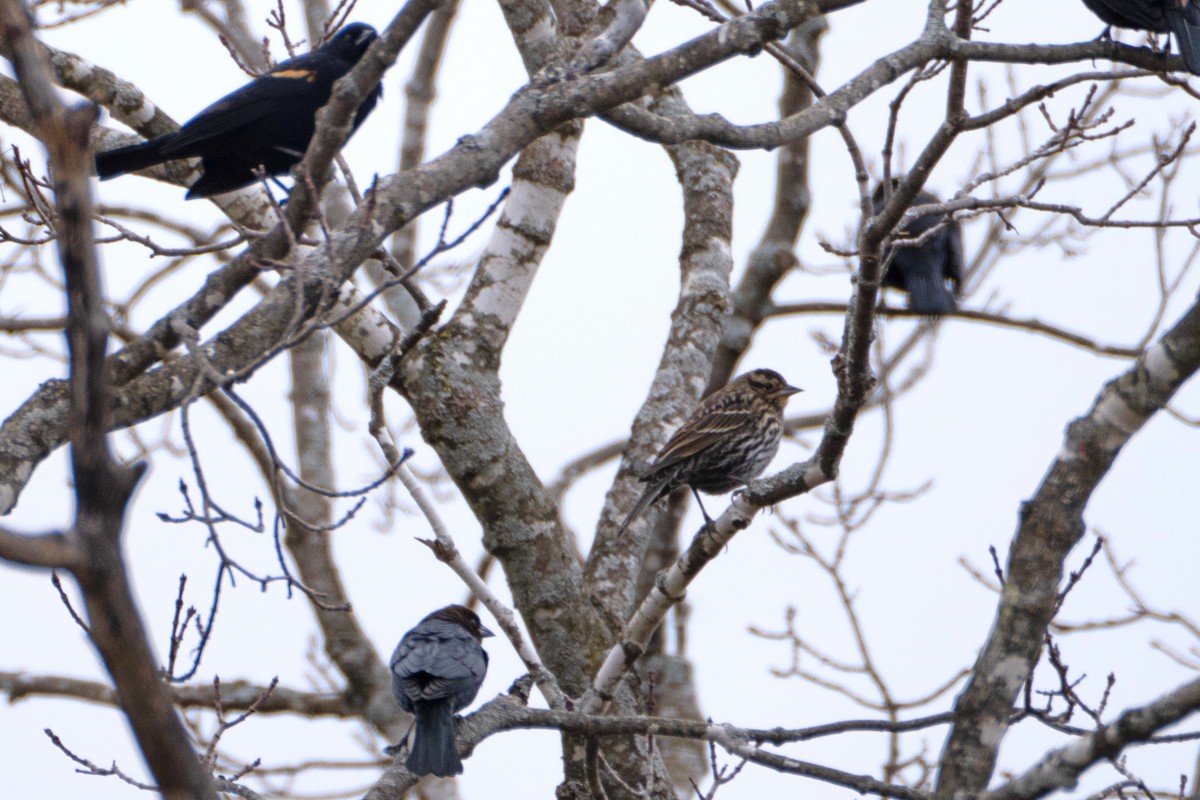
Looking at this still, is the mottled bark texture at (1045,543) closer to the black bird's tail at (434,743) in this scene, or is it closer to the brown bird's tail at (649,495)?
the black bird's tail at (434,743)

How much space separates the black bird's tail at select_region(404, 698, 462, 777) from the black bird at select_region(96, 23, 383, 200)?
1.83 meters

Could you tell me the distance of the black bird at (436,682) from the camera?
3.45 metres

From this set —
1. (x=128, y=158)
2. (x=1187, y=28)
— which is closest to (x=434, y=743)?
(x=128, y=158)

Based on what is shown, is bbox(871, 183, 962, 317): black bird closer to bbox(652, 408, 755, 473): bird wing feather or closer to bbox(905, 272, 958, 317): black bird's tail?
bbox(905, 272, 958, 317): black bird's tail

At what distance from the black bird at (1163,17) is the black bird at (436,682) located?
294 centimetres

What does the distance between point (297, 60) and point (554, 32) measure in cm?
134

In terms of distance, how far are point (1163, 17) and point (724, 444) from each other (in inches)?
87.5

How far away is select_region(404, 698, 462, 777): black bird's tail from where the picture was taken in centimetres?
340

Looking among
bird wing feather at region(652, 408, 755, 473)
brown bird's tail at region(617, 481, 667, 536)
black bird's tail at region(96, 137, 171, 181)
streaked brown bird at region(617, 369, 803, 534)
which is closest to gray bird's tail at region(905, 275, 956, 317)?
streaked brown bird at region(617, 369, 803, 534)

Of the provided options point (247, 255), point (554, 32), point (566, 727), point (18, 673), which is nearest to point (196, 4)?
point (554, 32)

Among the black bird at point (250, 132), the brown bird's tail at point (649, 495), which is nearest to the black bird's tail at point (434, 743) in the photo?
the brown bird's tail at point (649, 495)

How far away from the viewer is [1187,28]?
388 cm

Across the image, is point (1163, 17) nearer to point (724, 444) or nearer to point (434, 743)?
point (724, 444)

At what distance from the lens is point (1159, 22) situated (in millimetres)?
4090
